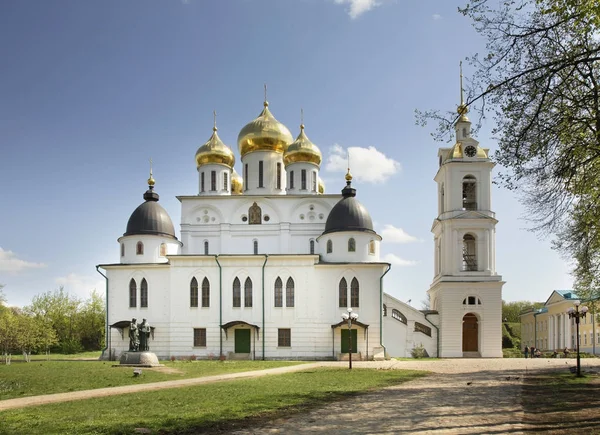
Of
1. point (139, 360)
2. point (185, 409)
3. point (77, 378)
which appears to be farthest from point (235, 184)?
point (185, 409)

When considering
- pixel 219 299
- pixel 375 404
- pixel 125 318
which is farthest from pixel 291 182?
pixel 375 404

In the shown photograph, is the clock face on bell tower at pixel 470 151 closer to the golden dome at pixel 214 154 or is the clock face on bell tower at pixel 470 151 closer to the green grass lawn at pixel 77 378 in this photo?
the golden dome at pixel 214 154

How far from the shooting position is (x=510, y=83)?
39.9ft

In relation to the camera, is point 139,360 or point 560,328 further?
point 560,328

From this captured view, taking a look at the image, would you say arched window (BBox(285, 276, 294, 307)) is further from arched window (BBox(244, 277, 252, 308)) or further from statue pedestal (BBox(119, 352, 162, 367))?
statue pedestal (BBox(119, 352, 162, 367))

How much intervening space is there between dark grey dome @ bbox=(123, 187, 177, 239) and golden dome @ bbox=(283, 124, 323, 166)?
9509 mm

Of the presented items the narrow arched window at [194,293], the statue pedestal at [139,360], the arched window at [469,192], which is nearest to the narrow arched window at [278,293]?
the narrow arched window at [194,293]

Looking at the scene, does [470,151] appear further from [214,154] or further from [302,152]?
[214,154]

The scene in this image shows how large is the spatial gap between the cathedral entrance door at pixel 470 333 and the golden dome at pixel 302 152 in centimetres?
1492

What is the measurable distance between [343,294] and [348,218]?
15.4ft

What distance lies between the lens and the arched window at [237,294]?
34.8m

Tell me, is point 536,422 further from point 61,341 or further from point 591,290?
point 61,341

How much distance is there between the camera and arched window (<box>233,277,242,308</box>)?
34844mm

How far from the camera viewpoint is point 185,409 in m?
12.0
